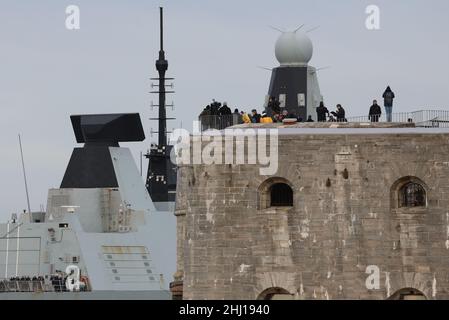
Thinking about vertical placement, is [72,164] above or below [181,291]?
above

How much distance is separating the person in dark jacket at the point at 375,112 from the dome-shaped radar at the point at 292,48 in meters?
6.32

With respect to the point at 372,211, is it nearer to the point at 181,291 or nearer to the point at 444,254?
the point at 444,254

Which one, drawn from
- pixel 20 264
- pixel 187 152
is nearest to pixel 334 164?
pixel 187 152

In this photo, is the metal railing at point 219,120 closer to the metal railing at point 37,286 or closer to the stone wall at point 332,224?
the stone wall at point 332,224

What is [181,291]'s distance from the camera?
63.8 meters

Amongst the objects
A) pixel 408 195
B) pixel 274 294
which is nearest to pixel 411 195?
pixel 408 195

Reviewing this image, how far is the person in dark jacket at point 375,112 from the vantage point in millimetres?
59375

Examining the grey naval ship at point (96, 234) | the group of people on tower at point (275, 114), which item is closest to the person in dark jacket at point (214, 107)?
the group of people on tower at point (275, 114)

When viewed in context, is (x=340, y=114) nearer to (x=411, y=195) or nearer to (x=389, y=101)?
(x=389, y=101)

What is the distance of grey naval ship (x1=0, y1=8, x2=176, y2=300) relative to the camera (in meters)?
94.2
